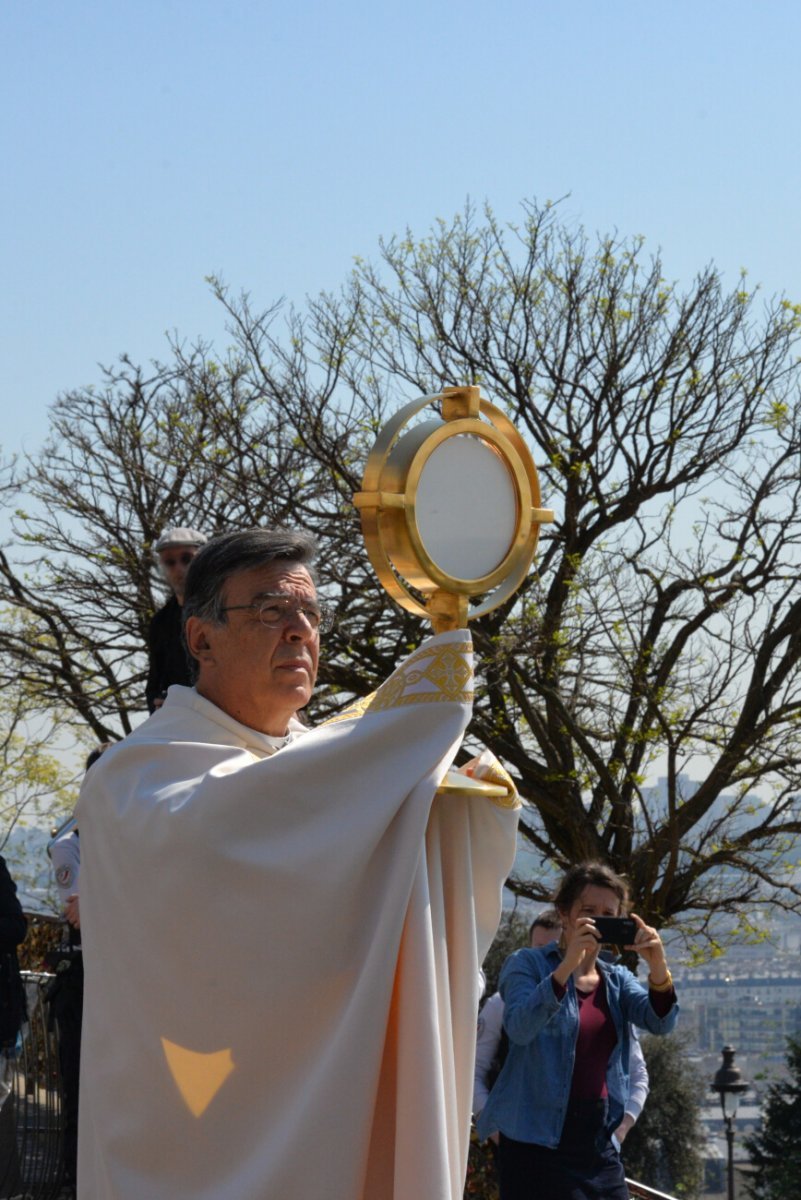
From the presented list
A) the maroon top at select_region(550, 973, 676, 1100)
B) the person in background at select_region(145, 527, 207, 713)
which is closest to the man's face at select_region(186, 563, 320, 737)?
the maroon top at select_region(550, 973, 676, 1100)

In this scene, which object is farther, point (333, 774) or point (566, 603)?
point (566, 603)

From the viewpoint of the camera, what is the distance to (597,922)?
4648 millimetres

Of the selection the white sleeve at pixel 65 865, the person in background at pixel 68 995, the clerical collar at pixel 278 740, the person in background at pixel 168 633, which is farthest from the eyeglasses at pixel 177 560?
the clerical collar at pixel 278 740

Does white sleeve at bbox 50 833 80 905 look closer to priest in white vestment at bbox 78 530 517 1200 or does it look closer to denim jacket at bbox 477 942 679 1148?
denim jacket at bbox 477 942 679 1148

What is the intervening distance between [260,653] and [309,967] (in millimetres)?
602

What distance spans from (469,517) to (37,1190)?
18.4 feet

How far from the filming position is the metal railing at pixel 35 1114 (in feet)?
23.1

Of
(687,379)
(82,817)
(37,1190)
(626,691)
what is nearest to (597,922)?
(82,817)

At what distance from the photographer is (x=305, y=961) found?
248 centimetres

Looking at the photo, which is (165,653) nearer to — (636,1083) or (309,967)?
(636,1083)

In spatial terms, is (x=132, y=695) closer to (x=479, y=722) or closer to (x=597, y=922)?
(x=479, y=722)

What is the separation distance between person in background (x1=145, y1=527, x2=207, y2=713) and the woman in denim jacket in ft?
5.18

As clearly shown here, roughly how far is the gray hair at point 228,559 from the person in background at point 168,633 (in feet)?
8.86

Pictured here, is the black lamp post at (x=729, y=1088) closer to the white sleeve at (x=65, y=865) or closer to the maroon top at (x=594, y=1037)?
the white sleeve at (x=65, y=865)
